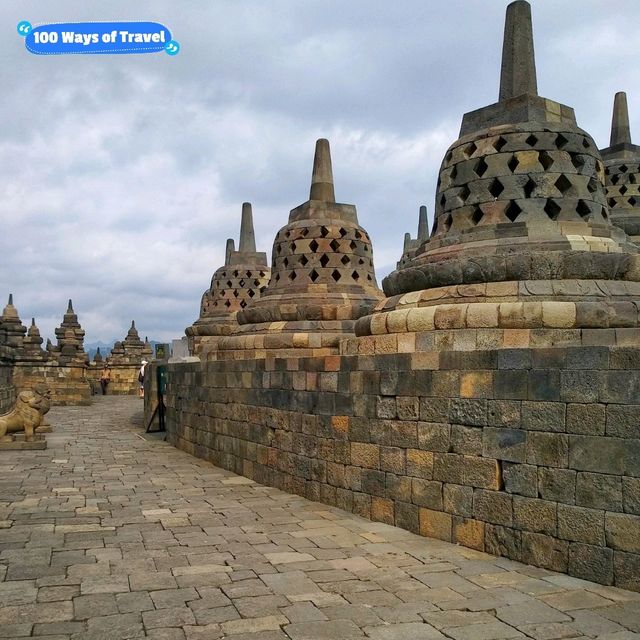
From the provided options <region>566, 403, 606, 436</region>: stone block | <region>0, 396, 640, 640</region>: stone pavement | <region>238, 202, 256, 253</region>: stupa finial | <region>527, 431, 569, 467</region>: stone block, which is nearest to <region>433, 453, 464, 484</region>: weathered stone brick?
<region>0, 396, 640, 640</region>: stone pavement

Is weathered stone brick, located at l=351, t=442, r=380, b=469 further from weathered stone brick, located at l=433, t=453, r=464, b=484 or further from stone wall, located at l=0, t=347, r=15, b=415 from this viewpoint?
stone wall, located at l=0, t=347, r=15, b=415

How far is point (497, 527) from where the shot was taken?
17.2 ft

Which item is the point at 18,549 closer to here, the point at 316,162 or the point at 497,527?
the point at 497,527

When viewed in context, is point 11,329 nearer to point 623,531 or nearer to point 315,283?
point 315,283

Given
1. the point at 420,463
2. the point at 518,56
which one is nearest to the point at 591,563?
the point at 420,463

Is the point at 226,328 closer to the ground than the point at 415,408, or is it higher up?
higher up

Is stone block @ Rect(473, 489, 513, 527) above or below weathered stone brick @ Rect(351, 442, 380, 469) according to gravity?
below

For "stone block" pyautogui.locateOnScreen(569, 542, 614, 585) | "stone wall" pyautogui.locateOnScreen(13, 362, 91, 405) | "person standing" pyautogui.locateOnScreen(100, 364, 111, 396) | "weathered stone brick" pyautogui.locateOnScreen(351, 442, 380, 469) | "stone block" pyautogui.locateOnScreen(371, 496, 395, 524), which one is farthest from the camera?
"person standing" pyautogui.locateOnScreen(100, 364, 111, 396)

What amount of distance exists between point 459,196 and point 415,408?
238 cm

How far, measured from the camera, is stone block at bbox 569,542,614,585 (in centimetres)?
452

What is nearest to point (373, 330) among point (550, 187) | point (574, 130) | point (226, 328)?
point (550, 187)

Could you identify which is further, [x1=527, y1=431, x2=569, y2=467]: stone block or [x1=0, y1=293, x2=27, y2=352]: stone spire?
[x1=0, y1=293, x2=27, y2=352]: stone spire

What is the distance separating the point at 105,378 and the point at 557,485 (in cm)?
3408

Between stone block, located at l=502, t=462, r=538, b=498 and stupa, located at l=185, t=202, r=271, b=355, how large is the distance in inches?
461
